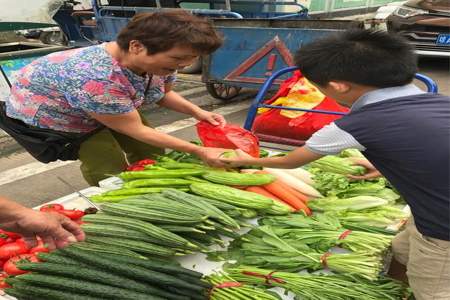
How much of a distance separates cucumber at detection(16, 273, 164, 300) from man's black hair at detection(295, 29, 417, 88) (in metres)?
1.21

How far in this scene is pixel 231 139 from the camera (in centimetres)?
284

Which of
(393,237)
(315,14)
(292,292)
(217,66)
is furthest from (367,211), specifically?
(315,14)

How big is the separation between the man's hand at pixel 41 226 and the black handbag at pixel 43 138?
1.46m

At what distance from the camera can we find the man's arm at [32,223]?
1373 mm

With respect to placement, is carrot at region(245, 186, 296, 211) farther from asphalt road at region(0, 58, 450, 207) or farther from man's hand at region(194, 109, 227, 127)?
asphalt road at region(0, 58, 450, 207)

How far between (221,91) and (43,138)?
5136 mm

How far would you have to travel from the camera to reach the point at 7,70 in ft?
17.6

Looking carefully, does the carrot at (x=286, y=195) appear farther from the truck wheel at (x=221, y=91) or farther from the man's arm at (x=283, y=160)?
the truck wheel at (x=221, y=91)

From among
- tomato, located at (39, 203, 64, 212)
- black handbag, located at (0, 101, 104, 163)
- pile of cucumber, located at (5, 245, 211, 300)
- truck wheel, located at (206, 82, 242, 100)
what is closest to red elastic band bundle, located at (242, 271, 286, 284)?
pile of cucumber, located at (5, 245, 211, 300)

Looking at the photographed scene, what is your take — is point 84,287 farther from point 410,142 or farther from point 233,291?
point 410,142

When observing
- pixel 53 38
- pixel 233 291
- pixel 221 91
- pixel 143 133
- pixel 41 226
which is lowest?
pixel 221 91

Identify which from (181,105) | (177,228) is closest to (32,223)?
(177,228)

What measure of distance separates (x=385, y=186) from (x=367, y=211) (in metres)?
0.34

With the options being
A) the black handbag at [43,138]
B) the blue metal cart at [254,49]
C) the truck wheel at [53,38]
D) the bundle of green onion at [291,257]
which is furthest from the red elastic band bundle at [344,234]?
the truck wheel at [53,38]
